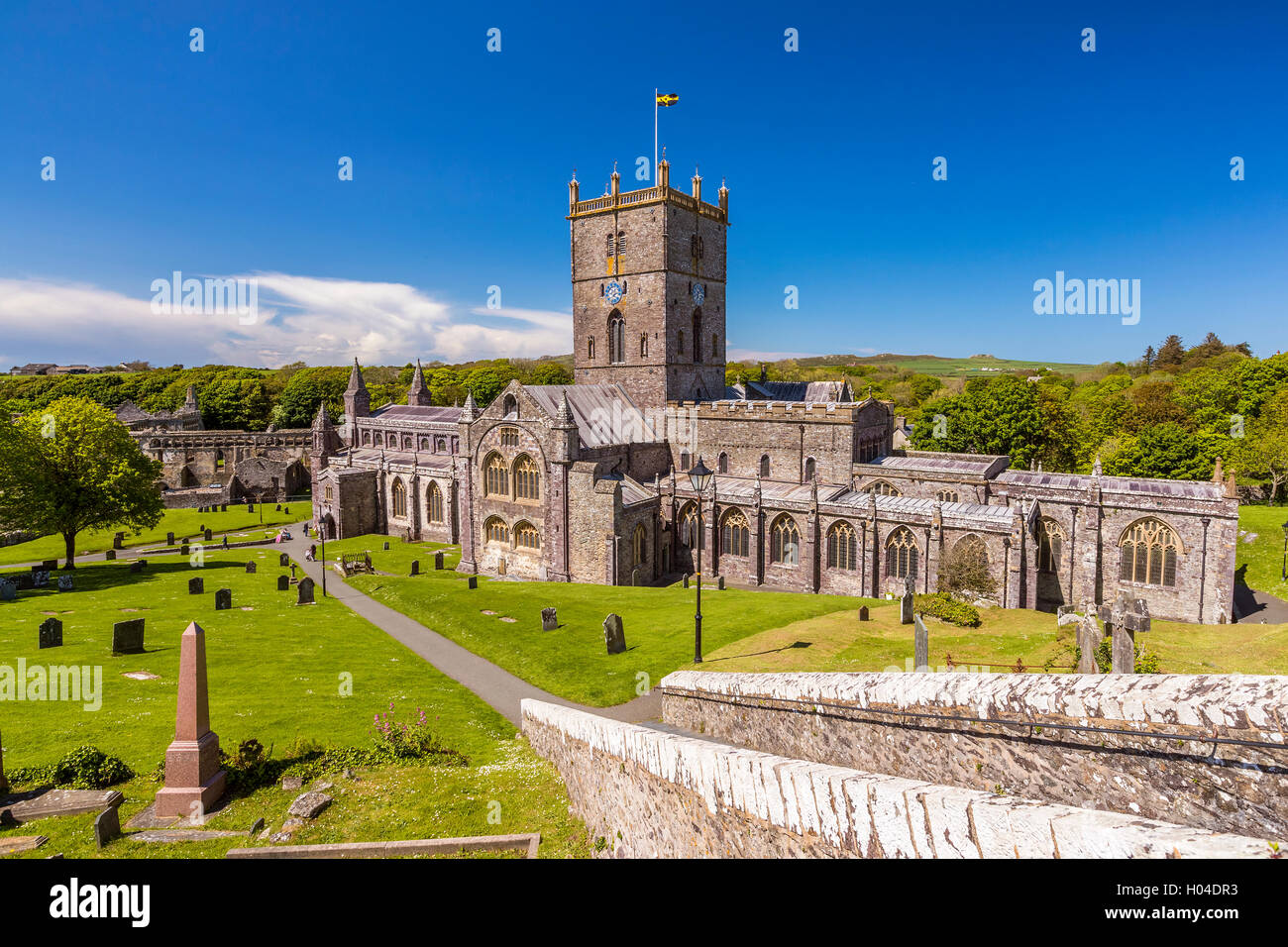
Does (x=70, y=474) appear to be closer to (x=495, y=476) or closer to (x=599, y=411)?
(x=495, y=476)

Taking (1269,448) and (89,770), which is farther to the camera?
(1269,448)

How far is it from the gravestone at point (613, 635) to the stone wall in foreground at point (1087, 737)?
16.4 metres

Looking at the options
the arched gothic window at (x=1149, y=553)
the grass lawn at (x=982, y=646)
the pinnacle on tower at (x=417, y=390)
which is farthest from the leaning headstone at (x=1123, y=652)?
the pinnacle on tower at (x=417, y=390)

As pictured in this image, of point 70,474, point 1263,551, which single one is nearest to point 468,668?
point 70,474

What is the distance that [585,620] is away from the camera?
2870 centimetres

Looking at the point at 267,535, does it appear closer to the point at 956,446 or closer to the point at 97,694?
the point at 97,694

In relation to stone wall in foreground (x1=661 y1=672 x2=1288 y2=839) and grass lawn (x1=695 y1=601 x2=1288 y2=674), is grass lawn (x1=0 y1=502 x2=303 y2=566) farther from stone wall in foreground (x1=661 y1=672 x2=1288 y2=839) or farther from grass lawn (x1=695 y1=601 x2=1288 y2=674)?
stone wall in foreground (x1=661 y1=672 x2=1288 y2=839)

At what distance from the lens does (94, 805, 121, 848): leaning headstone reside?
1068 centimetres

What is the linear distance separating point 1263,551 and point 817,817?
52.0 meters

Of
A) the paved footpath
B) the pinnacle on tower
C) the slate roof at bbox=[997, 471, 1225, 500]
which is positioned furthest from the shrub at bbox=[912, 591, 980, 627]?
the pinnacle on tower

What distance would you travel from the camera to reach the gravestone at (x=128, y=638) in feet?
76.4

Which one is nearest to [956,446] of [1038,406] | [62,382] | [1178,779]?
[1038,406]

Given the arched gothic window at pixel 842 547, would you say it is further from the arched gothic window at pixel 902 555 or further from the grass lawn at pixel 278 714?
the grass lawn at pixel 278 714
